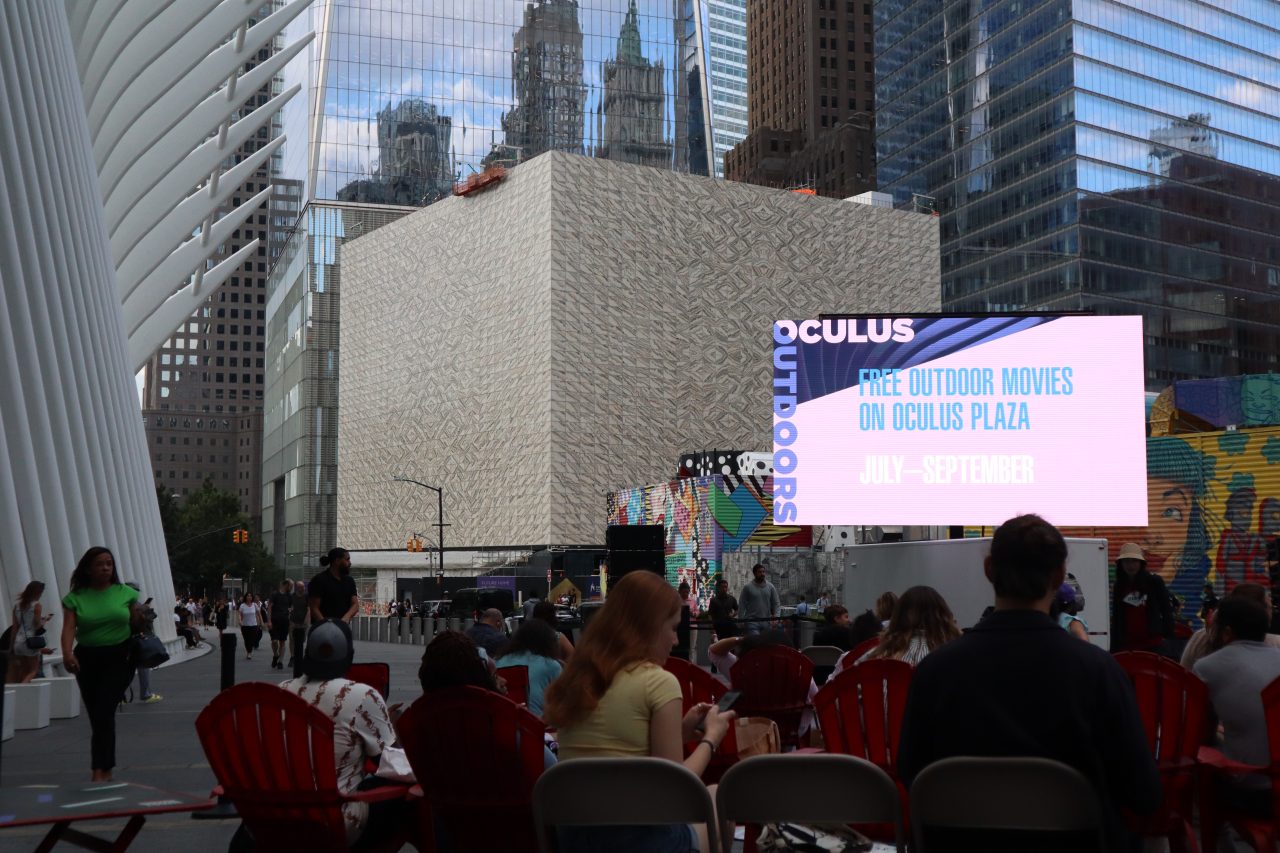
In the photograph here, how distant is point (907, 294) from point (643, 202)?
1855 cm

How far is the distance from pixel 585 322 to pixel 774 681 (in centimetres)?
6695

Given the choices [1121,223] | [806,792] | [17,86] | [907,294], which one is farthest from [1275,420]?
[1121,223]

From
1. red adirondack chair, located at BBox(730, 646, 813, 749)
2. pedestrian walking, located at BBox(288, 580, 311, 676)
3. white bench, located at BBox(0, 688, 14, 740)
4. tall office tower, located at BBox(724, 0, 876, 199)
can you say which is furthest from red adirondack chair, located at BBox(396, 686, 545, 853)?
tall office tower, located at BBox(724, 0, 876, 199)

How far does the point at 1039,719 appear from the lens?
3510mm

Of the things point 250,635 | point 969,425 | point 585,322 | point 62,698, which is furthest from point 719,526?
point 62,698

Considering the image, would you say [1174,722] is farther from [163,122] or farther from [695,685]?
[163,122]

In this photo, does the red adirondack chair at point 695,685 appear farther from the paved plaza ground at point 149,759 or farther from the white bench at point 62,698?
the white bench at point 62,698

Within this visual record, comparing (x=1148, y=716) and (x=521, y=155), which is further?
(x=521, y=155)

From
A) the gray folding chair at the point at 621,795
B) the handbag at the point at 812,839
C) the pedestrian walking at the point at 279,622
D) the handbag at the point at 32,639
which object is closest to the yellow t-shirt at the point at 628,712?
the gray folding chair at the point at 621,795

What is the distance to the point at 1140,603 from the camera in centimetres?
1275

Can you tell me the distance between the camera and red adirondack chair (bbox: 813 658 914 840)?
5.73 metres

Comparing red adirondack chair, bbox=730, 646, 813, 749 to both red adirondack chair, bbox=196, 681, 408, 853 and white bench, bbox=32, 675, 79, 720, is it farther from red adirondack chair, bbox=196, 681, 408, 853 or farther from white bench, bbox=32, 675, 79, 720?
white bench, bbox=32, 675, 79, 720

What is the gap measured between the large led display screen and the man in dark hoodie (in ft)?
8.42

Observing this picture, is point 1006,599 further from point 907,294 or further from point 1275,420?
point 907,294
